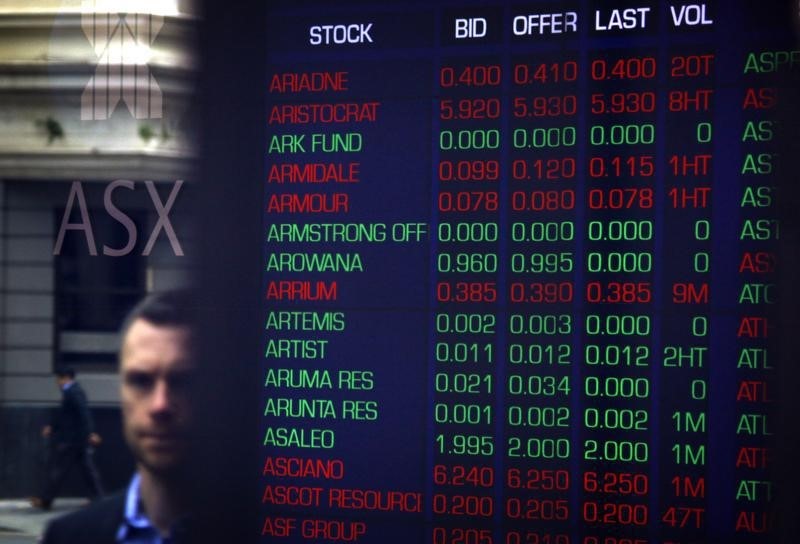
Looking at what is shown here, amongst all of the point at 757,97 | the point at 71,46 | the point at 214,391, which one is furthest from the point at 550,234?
the point at 71,46

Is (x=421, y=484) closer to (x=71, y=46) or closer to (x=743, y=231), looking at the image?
(x=743, y=231)

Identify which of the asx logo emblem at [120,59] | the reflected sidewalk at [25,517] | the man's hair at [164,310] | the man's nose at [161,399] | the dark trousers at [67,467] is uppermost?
the asx logo emblem at [120,59]

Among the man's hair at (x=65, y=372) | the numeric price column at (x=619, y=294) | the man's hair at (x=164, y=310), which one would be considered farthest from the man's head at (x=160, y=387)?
the numeric price column at (x=619, y=294)

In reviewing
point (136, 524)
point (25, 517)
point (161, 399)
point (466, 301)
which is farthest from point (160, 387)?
point (466, 301)

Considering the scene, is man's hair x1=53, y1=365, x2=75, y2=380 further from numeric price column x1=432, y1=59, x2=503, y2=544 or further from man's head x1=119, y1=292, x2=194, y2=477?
numeric price column x1=432, y1=59, x2=503, y2=544

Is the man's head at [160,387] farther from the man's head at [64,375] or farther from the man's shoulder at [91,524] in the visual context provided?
the man's head at [64,375]

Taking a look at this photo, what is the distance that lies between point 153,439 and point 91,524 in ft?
1.45

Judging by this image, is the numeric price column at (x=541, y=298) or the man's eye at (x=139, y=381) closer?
the numeric price column at (x=541, y=298)

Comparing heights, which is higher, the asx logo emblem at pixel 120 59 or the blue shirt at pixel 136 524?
the asx logo emblem at pixel 120 59

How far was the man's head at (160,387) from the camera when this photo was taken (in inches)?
147

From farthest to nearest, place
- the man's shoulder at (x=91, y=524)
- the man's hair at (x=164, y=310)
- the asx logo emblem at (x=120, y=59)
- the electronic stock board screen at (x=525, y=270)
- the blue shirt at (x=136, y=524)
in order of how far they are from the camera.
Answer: the asx logo emblem at (x=120, y=59) → the man's shoulder at (x=91, y=524) → the blue shirt at (x=136, y=524) → the man's hair at (x=164, y=310) → the electronic stock board screen at (x=525, y=270)

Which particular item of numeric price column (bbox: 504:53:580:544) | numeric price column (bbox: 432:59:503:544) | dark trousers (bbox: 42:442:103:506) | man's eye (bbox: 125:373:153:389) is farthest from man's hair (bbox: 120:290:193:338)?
numeric price column (bbox: 504:53:580:544)

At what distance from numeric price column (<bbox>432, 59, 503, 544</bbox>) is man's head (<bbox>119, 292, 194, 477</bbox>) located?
849 millimetres

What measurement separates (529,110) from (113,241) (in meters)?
1.56
